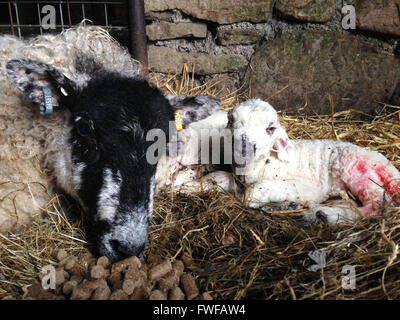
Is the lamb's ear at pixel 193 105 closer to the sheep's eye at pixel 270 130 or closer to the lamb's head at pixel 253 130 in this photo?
the lamb's head at pixel 253 130

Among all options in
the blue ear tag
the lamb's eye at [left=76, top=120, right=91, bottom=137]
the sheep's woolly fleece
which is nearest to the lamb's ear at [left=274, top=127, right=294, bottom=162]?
the sheep's woolly fleece

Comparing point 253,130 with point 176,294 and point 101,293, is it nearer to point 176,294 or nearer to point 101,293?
point 176,294

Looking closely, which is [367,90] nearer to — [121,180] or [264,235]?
[264,235]

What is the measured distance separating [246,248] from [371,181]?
1131 millimetres

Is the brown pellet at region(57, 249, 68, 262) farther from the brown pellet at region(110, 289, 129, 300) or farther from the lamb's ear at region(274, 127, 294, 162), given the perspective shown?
the lamb's ear at region(274, 127, 294, 162)

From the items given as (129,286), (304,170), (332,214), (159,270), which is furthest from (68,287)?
(304,170)

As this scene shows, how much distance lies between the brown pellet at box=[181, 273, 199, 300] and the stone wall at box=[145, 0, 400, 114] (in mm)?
2725

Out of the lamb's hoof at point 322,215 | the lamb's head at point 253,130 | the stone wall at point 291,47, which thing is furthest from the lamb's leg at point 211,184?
the stone wall at point 291,47

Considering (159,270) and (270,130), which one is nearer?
(159,270)

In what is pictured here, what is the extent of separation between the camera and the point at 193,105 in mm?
2701

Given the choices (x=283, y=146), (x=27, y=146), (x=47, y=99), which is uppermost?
(x=47, y=99)

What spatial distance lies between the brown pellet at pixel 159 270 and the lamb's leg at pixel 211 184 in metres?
0.95

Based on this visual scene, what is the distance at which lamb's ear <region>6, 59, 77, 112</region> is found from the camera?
7.27 ft

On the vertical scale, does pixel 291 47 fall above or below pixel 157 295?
above
